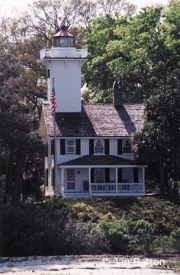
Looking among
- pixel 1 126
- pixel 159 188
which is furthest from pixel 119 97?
pixel 1 126

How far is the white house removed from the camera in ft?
205

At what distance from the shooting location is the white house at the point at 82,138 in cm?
6238

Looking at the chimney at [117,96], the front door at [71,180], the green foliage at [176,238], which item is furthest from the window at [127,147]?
the green foliage at [176,238]

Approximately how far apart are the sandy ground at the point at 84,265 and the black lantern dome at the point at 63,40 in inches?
1027

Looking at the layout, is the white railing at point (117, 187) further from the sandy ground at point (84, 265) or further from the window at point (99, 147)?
the sandy ground at point (84, 265)

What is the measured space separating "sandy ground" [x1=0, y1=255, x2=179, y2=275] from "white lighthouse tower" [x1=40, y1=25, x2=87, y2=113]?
2404 centimetres

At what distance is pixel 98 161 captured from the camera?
62.8m

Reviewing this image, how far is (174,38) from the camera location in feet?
221

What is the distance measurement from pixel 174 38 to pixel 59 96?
908cm

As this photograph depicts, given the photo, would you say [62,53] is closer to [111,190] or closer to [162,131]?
[111,190]

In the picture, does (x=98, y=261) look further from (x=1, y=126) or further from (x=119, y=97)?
(x=119, y=97)

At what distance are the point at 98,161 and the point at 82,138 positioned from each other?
1.84 metres

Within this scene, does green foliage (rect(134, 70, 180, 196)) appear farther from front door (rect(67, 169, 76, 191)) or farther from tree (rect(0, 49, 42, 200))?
tree (rect(0, 49, 42, 200))

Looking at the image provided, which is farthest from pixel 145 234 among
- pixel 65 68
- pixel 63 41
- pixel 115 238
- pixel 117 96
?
pixel 63 41
